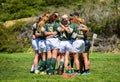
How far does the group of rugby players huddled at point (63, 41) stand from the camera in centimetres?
1644

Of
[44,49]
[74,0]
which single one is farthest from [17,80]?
[74,0]

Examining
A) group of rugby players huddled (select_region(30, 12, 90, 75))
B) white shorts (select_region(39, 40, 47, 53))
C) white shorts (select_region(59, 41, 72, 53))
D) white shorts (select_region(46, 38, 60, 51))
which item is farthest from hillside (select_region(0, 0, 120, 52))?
white shorts (select_region(59, 41, 72, 53))

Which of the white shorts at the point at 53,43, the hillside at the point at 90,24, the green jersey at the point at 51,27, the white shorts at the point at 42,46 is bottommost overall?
the hillside at the point at 90,24

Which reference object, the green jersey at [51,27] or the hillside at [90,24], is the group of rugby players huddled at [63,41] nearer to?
the green jersey at [51,27]

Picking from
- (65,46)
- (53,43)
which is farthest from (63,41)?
(53,43)

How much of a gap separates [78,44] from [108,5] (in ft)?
76.8

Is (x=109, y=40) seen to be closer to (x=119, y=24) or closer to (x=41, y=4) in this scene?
(x=119, y=24)

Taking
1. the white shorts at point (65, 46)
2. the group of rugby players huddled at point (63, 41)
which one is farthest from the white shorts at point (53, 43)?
the white shorts at point (65, 46)

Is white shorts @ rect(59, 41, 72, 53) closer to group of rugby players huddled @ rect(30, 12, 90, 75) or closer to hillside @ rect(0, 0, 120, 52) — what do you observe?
group of rugby players huddled @ rect(30, 12, 90, 75)

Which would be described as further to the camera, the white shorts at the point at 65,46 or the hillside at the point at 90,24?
the hillside at the point at 90,24

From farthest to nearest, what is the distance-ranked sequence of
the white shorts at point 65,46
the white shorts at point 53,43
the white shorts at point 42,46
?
the white shorts at point 42,46
the white shorts at point 53,43
the white shorts at point 65,46

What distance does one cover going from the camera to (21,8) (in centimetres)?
4878

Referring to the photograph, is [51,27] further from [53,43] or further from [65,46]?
[65,46]

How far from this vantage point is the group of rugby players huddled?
16.4m
